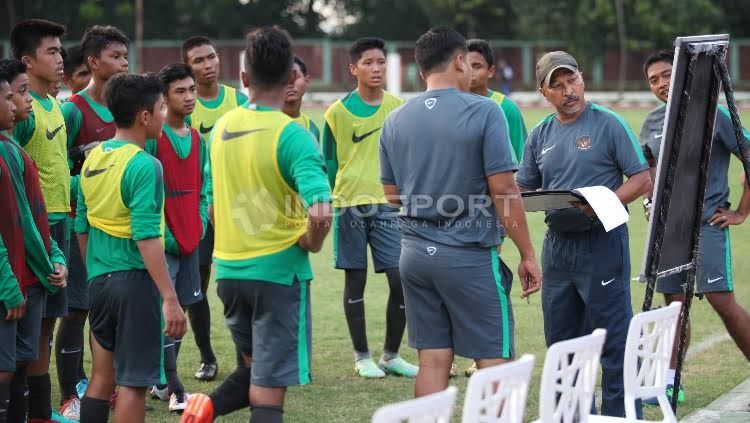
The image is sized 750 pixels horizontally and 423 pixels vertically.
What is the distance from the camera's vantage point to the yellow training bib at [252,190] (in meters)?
4.93

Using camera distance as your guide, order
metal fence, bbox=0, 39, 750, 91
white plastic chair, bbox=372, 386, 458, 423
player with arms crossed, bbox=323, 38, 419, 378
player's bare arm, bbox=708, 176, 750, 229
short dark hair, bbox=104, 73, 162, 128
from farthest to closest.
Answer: metal fence, bbox=0, 39, 750, 91 → player with arms crossed, bbox=323, 38, 419, 378 → player's bare arm, bbox=708, 176, 750, 229 → short dark hair, bbox=104, 73, 162, 128 → white plastic chair, bbox=372, 386, 458, 423

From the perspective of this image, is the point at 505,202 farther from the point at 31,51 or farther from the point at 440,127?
the point at 31,51

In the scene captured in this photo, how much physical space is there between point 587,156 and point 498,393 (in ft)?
9.19

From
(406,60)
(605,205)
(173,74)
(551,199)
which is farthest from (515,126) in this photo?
(406,60)

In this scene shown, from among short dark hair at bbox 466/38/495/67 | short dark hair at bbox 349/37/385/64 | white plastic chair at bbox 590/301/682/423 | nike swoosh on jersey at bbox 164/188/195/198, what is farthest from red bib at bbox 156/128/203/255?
white plastic chair at bbox 590/301/682/423

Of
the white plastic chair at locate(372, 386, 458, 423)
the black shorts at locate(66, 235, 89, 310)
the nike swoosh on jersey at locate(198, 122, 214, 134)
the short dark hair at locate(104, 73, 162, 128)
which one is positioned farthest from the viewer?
the nike swoosh on jersey at locate(198, 122, 214, 134)

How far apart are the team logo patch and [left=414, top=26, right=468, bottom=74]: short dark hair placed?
1.01 m

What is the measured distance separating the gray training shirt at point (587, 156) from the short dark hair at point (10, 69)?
284 cm

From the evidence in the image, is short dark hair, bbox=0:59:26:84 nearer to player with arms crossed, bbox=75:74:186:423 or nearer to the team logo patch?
player with arms crossed, bbox=75:74:186:423

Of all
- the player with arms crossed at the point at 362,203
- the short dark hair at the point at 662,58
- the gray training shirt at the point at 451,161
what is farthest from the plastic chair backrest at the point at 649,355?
the player with arms crossed at the point at 362,203

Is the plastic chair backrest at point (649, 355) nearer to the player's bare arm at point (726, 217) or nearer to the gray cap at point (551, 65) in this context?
the gray cap at point (551, 65)

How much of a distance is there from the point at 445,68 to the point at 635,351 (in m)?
1.68

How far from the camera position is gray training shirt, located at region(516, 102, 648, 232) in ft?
20.5

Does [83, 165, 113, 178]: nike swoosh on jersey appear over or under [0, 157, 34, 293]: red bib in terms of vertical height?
over
